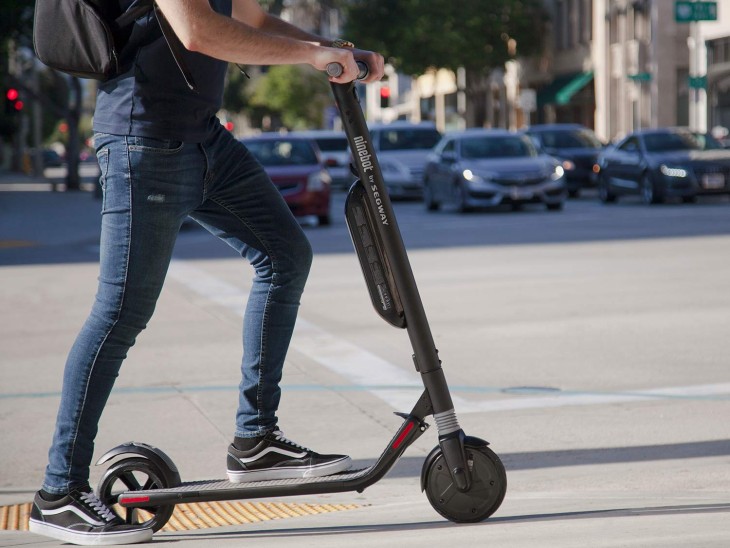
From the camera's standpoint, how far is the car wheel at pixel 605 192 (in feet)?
84.9

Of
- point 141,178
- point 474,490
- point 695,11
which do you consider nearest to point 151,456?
point 141,178

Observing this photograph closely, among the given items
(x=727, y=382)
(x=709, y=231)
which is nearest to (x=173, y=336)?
(x=727, y=382)

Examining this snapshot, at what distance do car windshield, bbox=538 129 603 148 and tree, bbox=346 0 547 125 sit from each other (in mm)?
24273

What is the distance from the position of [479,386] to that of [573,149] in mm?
24664

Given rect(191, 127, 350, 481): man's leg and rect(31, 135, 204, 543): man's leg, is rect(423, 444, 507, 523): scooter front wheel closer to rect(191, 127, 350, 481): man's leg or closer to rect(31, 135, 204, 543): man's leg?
rect(191, 127, 350, 481): man's leg

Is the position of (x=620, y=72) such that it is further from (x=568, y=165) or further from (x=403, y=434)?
(x=403, y=434)

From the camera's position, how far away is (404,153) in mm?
29812

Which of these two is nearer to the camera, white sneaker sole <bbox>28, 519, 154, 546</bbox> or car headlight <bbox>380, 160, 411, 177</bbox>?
white sneaker sole <bbox>28, 519, 154, 546</bbox>

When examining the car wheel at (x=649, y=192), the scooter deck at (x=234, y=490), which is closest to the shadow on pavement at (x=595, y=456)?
the scooter deck at (x=234, y=490)

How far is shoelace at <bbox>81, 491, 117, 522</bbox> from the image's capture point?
3.68m

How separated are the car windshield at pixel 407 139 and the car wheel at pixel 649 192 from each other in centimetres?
668

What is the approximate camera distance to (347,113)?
12.2 feet

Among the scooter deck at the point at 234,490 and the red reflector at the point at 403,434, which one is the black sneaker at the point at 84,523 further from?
the red reflector at the point at 403,434

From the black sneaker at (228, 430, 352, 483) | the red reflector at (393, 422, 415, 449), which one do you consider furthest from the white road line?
the red reflector at (393, 422, 415, 449)
